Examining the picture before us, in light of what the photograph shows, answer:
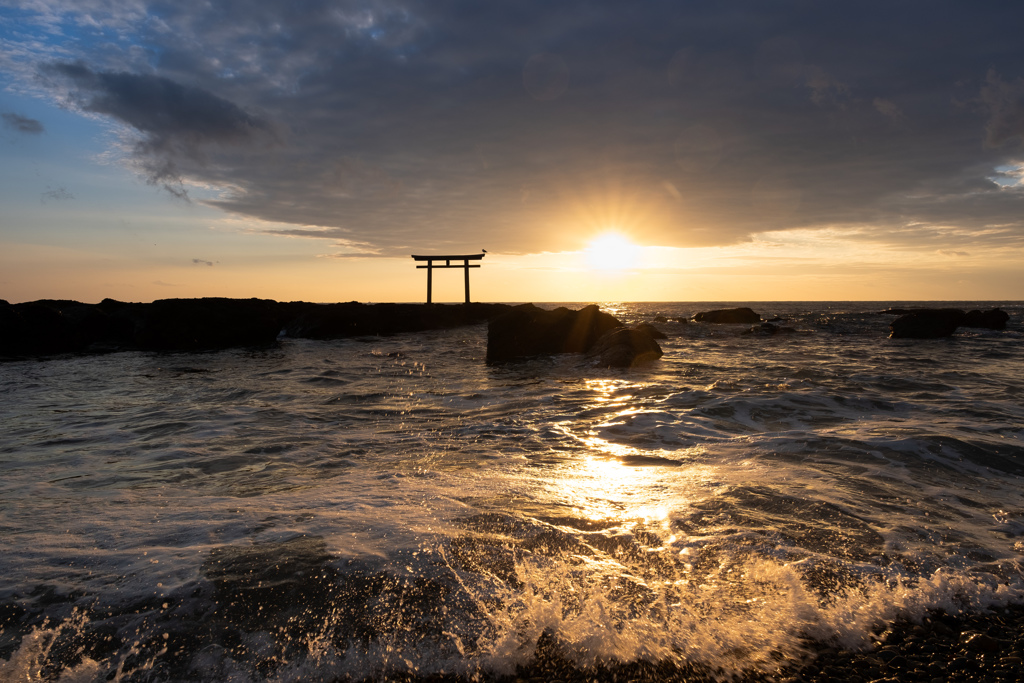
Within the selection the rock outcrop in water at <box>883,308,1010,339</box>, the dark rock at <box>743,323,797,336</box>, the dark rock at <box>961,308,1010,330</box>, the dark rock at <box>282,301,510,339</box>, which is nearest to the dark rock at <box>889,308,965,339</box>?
the rock outcrop in water at <box>883,308,1010,339</box>

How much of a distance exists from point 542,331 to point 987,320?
81.3 feet

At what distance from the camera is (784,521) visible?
3461 millimetres

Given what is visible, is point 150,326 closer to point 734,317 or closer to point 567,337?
point 567,337

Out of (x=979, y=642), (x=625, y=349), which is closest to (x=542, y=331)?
(x=625, y=349)

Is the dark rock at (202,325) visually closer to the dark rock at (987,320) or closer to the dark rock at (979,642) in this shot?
the dark rock at (979,642)

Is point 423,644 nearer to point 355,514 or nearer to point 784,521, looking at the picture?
point 355,514

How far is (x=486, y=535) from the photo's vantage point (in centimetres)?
324

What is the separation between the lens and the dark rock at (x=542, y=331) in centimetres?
1405

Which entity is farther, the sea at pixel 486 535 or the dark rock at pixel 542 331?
the dark rock at pixel 542 331

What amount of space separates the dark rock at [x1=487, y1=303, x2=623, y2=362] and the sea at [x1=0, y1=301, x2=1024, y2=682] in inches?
254

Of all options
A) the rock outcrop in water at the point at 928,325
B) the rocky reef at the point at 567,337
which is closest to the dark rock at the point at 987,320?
the rock outcrop in water at the point at 928,325

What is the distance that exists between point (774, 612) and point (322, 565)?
236 cm

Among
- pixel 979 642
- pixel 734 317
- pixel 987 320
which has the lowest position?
pixel 979 642

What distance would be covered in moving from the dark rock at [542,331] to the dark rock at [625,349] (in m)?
1.15
